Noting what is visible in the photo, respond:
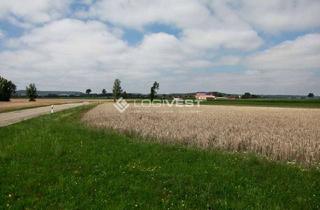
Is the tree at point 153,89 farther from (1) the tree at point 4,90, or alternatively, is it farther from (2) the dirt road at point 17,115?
(2) the dirt road at point 17,115

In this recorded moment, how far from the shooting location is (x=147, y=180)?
1092 cm

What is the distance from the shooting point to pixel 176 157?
559 inches

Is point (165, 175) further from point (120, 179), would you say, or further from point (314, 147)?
point (314, 147)

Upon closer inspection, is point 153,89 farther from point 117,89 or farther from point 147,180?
point 147,180

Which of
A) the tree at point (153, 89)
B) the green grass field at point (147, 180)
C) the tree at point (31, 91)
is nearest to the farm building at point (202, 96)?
the tree at point (153, 89)

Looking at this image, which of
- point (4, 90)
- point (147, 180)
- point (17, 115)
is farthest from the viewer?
point (4, 90)

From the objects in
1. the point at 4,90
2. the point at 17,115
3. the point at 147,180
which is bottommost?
the point at 17,115

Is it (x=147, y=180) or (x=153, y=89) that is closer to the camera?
(x=147, y=180)

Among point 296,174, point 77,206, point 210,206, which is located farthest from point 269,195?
point 77,206

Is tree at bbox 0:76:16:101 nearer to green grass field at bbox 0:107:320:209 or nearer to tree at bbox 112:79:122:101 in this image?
tree at bbox 112:79:122:101

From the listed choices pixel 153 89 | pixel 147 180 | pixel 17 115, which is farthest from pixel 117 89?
pixel 147 180

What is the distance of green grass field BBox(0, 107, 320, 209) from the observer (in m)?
9.05

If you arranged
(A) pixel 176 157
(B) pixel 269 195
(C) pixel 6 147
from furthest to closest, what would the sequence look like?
(C) pixel 6 147 → (A) pixel 176 157 → (B) pixel 269 195

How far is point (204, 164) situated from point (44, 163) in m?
5.40
